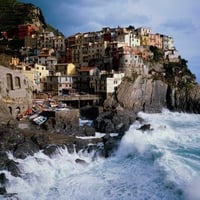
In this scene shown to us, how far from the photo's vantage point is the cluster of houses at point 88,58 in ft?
187

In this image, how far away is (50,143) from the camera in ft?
102

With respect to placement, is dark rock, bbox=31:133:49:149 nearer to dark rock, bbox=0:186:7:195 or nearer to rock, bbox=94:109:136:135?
dark rock, bbox=0:186:7:195

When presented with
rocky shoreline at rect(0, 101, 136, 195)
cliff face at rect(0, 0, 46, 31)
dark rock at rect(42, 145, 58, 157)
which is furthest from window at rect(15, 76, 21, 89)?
cliff face at rect(0, 0, 46, 31)

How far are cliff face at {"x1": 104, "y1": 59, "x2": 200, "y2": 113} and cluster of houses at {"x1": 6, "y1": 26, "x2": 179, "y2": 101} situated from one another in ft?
6.18

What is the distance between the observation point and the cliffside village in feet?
180

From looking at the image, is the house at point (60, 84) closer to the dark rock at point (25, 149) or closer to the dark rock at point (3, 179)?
the dark rock at point (25, 149)

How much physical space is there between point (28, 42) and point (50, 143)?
1855 inches

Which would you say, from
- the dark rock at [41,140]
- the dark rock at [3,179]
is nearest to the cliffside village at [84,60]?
the dark rock at [41,140]

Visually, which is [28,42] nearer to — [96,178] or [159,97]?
[159,97]

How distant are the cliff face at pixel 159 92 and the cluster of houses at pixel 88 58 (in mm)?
1882

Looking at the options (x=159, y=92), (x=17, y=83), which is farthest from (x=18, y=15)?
(x=17, y=83)

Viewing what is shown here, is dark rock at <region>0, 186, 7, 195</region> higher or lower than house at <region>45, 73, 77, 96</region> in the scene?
lower

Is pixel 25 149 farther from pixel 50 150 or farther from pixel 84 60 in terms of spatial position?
pixel 84 60

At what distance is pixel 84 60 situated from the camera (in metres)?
66.9
